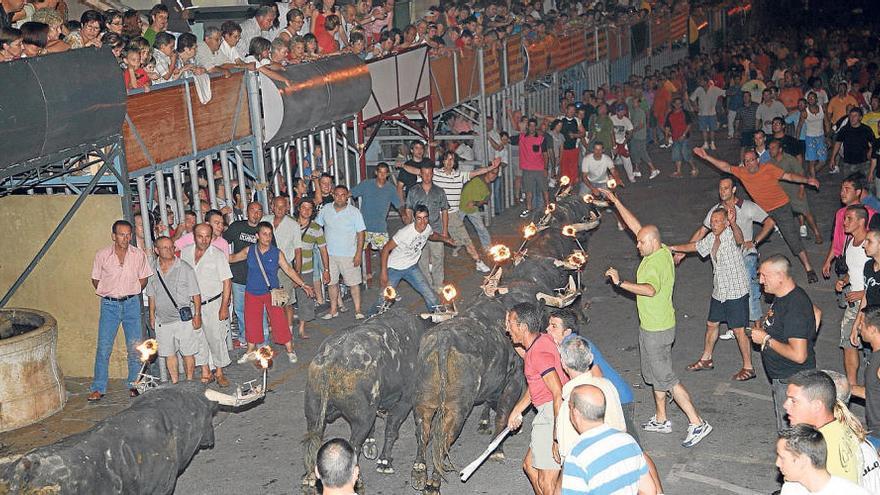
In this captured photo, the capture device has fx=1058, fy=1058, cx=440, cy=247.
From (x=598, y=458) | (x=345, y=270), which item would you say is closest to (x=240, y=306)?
(x=345, y=270)

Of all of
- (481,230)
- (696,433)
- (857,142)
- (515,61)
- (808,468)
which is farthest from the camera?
(515,61)

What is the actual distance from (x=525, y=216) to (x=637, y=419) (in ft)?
31.6

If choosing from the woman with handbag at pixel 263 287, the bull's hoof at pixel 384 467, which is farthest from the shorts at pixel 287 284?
the bull's hoof at pixel 384 467

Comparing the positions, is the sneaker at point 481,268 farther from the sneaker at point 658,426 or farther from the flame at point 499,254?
the sneaker at point 658,426

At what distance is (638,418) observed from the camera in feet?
33.7

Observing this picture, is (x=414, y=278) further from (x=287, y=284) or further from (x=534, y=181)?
(x=534, y=181)

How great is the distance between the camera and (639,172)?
2284cm

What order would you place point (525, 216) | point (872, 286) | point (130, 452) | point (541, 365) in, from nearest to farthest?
point (130, 452), point (541, 365), point (872, 286), point (525, 216)

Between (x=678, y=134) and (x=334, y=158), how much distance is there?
10023mm

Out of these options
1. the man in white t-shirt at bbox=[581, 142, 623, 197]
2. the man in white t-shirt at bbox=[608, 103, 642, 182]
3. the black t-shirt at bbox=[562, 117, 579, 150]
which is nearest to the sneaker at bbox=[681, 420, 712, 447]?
the man in white t-shirt at bbox=[581, 142, 623, 197]

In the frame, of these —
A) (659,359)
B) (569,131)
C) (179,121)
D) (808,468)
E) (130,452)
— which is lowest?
(569,131)

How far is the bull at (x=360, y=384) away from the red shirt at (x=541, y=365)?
1.54 m

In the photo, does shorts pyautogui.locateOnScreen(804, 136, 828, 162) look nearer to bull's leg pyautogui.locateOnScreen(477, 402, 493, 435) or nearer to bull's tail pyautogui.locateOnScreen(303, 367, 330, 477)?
bull's leg pyautogui.locateOnScreen(477, 402, 493, 435)

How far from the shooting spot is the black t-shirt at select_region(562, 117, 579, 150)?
19531 mm
